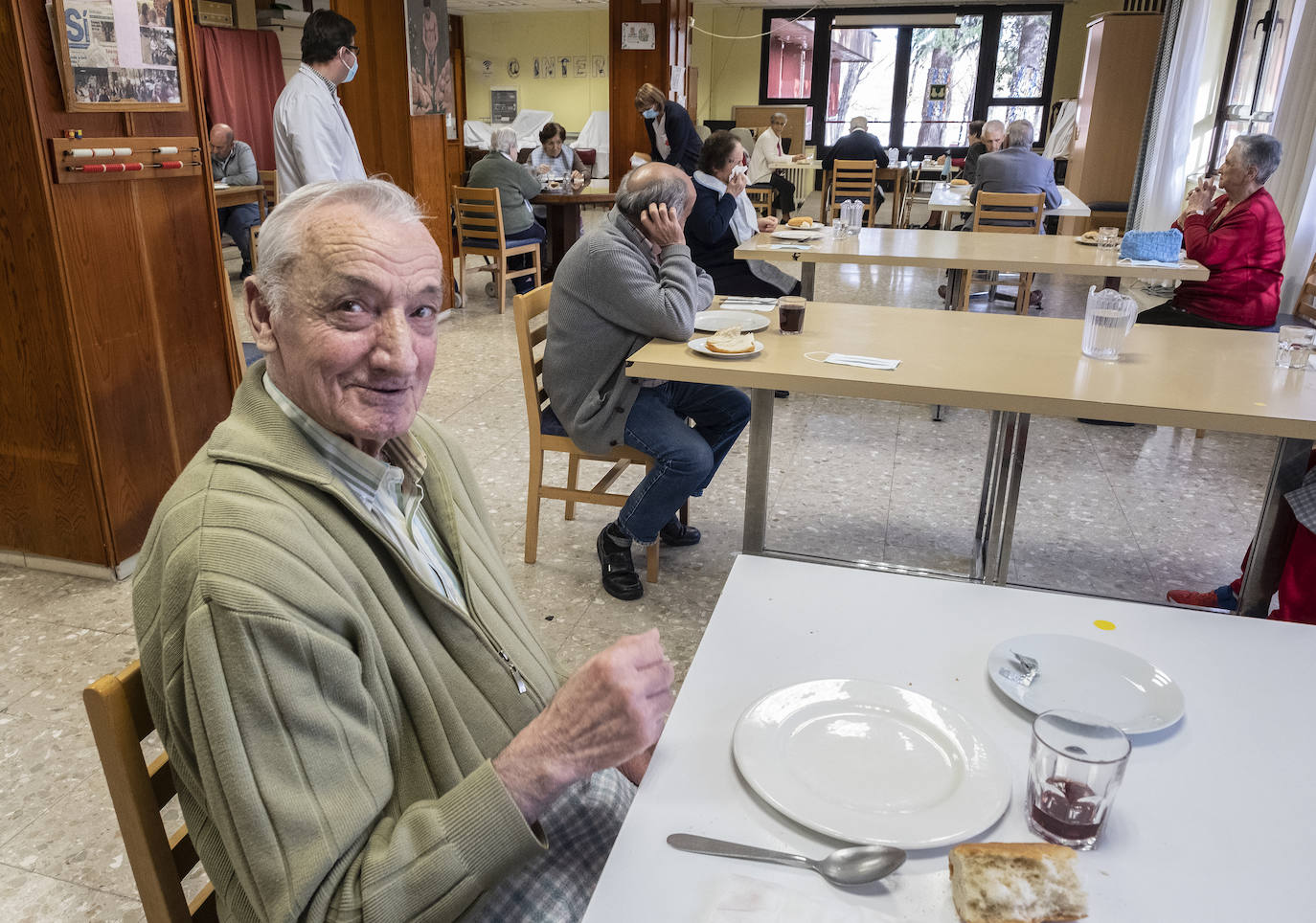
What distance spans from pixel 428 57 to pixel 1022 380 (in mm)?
4654

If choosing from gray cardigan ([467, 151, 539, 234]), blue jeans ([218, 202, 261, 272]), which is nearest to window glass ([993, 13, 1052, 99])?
gray cardigan ([467, 151, 539, 234])

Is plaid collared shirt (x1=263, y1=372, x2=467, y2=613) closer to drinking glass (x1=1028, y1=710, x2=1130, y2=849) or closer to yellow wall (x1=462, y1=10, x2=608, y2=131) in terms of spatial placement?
drinking glass (x1=1028, y1=710, x2=1130, y2=849)

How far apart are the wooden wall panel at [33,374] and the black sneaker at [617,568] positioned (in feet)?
4.47

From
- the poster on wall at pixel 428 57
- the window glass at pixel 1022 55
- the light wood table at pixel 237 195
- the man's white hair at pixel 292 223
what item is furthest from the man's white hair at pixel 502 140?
the window glass at pixel 1022 55

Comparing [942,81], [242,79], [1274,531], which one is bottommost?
[1274,531]

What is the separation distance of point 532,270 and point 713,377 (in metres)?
4.36

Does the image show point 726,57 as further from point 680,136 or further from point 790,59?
point 680,136

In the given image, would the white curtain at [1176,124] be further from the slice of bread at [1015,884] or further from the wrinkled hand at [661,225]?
the slice of bread at [1015,884]

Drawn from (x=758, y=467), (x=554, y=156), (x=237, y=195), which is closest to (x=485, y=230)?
(x=237, y=195)

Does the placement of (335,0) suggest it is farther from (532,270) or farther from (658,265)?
(658,265)

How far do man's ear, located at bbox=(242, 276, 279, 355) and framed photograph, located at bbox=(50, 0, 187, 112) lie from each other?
5.79 feet

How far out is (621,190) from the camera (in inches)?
98.0

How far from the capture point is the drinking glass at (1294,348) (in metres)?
2.16

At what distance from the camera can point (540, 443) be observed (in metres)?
2.56
